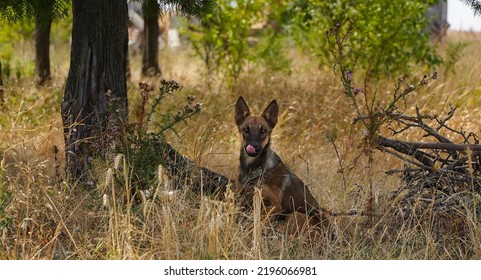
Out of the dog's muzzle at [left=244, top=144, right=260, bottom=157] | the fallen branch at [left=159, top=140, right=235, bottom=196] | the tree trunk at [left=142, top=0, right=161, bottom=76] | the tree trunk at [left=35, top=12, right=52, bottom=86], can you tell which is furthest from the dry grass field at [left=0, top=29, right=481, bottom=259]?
the tree trunk at [left=142, top=0, right=161, bottom=76]

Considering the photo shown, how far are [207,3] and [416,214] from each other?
100 inches

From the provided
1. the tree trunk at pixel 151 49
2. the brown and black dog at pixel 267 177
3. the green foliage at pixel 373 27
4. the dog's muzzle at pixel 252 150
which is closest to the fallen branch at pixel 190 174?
the brown and black dog at pixel 267 177

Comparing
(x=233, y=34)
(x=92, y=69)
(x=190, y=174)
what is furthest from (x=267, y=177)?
(x=233, y=34)

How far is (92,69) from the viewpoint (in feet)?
22.2

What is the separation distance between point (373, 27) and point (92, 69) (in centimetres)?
560

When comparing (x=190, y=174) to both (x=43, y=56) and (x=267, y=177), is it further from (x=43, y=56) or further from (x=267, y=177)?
(x=43, y=56)

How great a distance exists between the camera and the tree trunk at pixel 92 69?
22.0 feet

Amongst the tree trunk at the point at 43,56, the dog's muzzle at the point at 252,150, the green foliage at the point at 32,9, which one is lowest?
the dog's muzzle at the point at 252,150

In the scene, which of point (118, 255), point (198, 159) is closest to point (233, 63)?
point (198, 159)

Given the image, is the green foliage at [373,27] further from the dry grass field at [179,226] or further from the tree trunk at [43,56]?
the dry grass field at [179,226]

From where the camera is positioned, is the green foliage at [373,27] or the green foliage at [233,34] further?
the green foliage at [233,34]

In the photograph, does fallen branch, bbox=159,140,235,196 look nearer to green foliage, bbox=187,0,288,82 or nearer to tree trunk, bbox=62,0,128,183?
tree trunk, bbox=62,0,128,183

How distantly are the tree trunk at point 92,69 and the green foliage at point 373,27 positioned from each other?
4.80 metres

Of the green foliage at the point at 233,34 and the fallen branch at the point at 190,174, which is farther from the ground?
the green foliage at the point at 233,34
